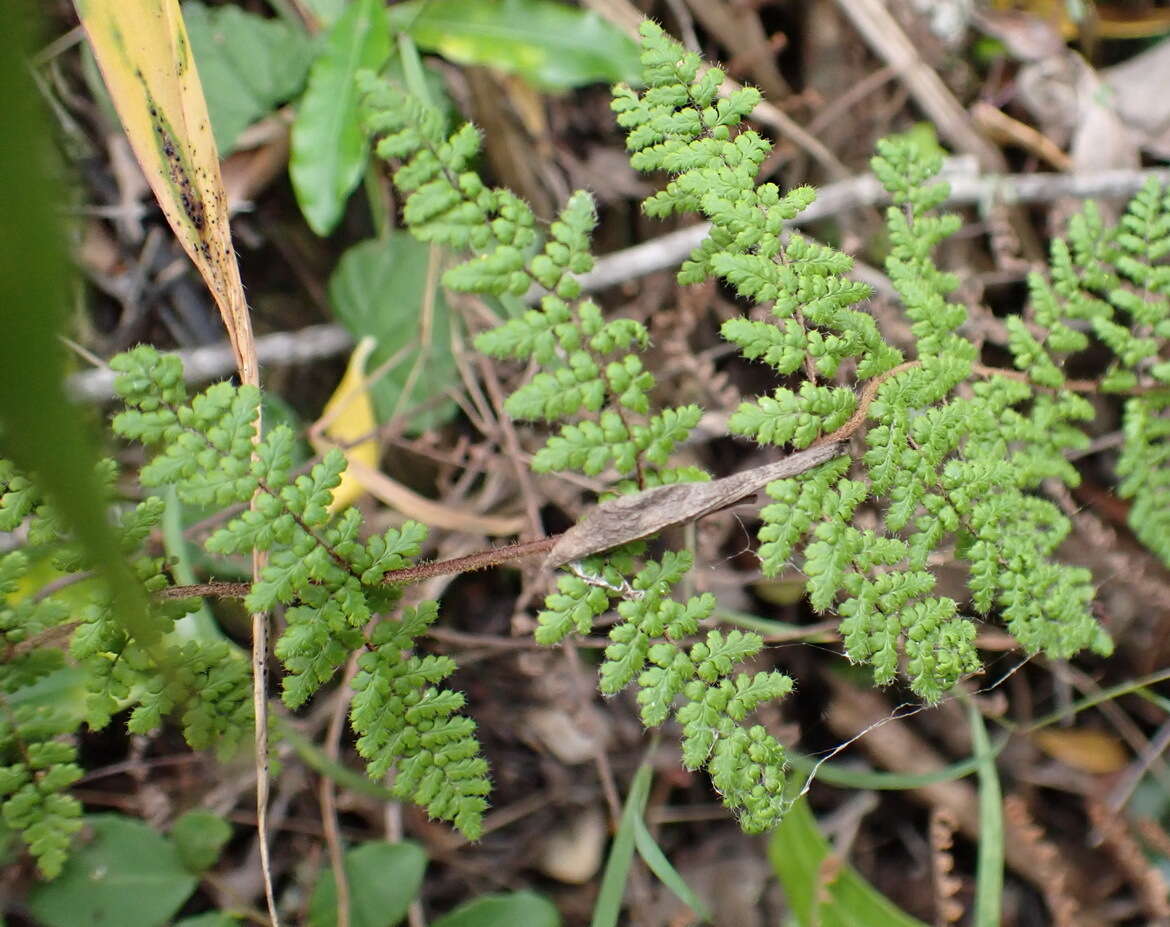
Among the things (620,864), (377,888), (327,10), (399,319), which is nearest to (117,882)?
(377,888)

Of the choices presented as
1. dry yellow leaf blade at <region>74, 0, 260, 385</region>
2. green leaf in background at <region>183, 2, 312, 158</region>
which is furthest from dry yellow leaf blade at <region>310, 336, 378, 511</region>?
dry yellow leaf blade at <region>74, 0, 260, 385</region>

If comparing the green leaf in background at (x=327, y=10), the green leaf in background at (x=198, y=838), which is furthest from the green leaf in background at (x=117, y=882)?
the green leaf in background at (x=327, y=10)

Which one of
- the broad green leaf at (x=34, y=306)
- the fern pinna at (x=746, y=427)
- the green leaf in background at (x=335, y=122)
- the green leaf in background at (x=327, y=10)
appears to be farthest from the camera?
the green leaf in background at (x=327, y=10)

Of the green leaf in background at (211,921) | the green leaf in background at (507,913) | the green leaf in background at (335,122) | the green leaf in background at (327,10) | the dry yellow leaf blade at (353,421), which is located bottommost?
the green leaf in background at (507,913)

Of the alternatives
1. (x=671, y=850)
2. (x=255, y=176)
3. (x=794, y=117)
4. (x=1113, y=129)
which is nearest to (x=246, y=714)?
(x=671, y=850)

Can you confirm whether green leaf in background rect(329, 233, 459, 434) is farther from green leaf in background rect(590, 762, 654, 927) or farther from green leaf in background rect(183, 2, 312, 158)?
green leaf in background rect(590, 762, 654, 927)

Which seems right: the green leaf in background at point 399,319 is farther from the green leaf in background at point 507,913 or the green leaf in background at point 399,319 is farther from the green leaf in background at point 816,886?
the green leaf in background at point 816,886

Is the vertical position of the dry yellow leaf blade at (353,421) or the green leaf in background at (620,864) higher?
the dry yellow leaf blade at (353,421)
